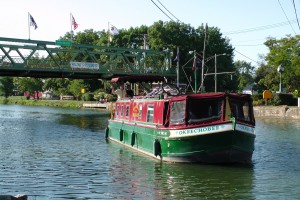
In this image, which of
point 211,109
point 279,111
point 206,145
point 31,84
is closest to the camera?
point 206,145

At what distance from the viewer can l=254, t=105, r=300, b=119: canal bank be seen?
177 feet

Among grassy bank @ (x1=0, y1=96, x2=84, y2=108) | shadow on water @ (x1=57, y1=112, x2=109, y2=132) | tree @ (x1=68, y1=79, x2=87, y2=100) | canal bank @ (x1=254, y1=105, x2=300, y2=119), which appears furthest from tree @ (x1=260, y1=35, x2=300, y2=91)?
tree @ (x1=68, y1=79, x2=87, y2=100)

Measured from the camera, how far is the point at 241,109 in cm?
2034

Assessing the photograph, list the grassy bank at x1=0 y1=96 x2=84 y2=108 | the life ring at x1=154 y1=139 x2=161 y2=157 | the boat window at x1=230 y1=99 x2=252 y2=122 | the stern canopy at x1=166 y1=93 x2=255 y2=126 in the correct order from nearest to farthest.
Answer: the stern canopy at x1=166 y1=93 x2=255 y2=126, the boat window at x1=230 y1=99 x2=252 y2=122, the life ring at x1=154 y1=139 x2=161 y2=157, the grassy bank at x1=0 y1=96 x2=84 y2=108

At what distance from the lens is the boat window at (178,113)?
65.7ft

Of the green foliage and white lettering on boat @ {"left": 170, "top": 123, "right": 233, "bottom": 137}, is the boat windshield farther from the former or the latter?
the green foliage

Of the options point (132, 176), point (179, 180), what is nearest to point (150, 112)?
point (132, 176)

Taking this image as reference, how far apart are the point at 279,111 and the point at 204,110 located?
3889 cm

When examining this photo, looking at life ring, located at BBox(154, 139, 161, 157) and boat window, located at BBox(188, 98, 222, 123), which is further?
life ring, located at BBox(154, 139, 161, 157)

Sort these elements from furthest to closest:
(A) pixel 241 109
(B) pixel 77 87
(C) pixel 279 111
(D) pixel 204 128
A: (B) pixel 77 87
(C) pixel 279 111
(A) pixel 241 109
(D) pixel 204 128

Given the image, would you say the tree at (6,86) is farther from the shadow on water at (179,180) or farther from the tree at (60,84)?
the shadow on water at (179,180)

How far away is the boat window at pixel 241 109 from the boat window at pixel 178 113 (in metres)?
2.20

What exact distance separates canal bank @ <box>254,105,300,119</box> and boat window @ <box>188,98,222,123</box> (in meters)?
36.4

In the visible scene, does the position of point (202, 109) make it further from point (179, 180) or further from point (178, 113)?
point (179, 180)
